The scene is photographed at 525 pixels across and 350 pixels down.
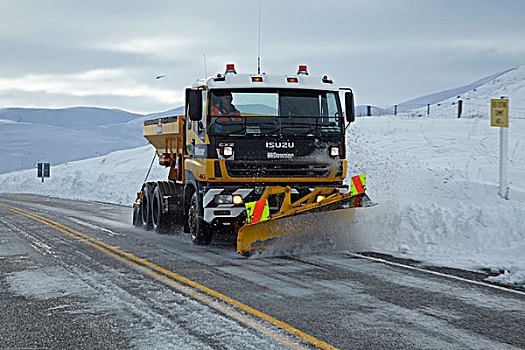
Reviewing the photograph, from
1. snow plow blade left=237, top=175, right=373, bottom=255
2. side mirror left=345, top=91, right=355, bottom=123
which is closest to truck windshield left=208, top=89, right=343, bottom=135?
side mirror left=345, top=91, right=355, bottom=123

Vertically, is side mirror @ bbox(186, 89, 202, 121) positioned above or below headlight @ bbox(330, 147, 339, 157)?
above

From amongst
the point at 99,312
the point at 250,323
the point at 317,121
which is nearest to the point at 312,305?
the point at 250,323

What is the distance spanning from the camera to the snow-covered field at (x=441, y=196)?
9.57 metres

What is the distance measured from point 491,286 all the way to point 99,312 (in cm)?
444

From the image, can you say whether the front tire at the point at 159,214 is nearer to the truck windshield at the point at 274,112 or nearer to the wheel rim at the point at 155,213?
the wheel rim at the point at 155,213

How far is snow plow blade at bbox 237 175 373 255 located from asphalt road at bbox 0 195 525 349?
37 centimetres

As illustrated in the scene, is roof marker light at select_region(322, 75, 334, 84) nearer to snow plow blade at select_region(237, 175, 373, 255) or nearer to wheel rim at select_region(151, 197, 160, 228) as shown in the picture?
snow plow blade at select_region(237, 175, 373, 255)

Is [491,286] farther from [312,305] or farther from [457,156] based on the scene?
[457,156]

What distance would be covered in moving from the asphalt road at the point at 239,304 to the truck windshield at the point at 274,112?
2212mm

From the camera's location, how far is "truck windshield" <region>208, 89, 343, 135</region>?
10055mm

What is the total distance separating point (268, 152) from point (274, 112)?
774 millimetres

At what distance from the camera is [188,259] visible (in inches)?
358

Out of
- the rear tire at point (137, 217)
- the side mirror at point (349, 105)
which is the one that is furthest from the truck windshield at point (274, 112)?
the rear tire at point (137, 217)

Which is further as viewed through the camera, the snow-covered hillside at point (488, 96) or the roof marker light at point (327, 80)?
the snow-covered hillside at point (488, 96)
